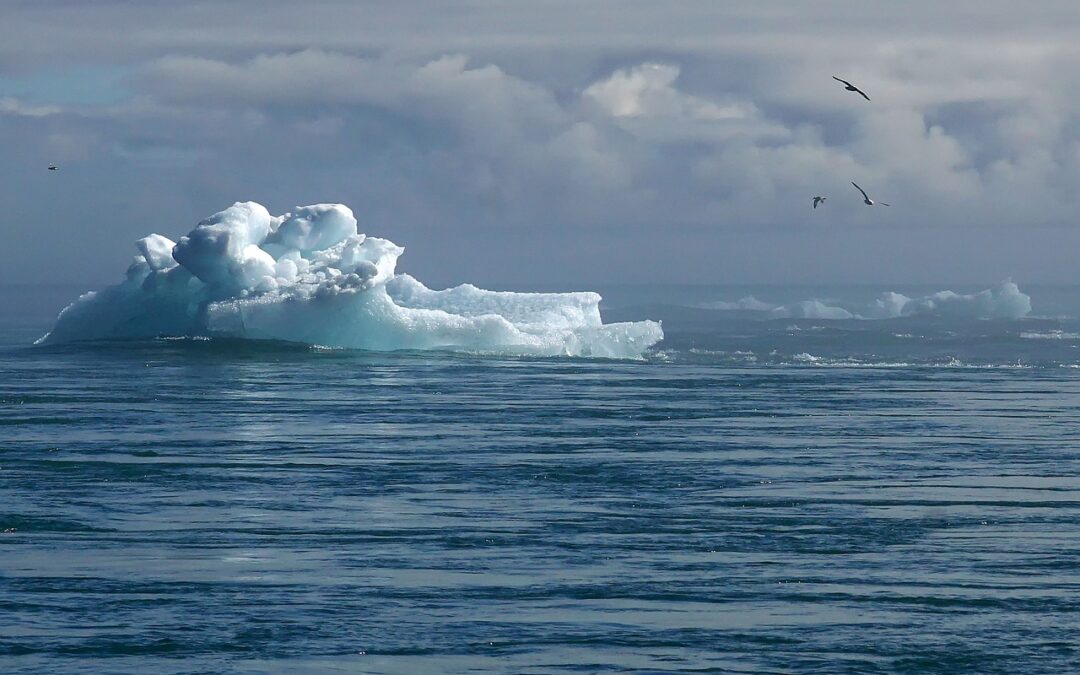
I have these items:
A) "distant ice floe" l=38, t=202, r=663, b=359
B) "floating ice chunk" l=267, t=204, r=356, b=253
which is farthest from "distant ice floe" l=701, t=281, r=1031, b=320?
"floating ice chunk" l=267, t=204, r=356, b=253

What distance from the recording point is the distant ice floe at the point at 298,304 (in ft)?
161

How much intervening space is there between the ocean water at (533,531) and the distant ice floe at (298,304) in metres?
10.1

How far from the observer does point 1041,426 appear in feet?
104

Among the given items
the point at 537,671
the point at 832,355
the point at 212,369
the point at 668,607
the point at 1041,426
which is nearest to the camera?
the point at 537,671

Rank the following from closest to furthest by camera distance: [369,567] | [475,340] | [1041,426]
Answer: [369,567] → [1041,426] → [475,340]

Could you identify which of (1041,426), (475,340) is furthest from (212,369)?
(1041,426)

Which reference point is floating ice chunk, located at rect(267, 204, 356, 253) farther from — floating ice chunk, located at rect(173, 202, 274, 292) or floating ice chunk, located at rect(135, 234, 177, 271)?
floating ice chunk, located at rect(135, 234, 177, 271)

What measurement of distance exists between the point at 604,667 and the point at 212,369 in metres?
33.2

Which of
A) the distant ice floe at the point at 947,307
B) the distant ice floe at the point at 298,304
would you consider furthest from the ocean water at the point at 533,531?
the distant ice floe at the point at 947,307

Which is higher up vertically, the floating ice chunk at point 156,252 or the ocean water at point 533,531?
the floating ice chunk at point 156,252

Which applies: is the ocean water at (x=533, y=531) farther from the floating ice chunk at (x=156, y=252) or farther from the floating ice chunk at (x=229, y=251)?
the floating ice chunk at (x=156, y=252)

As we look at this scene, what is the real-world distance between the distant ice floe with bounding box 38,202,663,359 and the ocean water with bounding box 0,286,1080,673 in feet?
33.2

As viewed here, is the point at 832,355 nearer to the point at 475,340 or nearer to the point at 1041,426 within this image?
the point at 475,340

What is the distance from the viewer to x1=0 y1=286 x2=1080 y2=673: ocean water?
1396 cm
